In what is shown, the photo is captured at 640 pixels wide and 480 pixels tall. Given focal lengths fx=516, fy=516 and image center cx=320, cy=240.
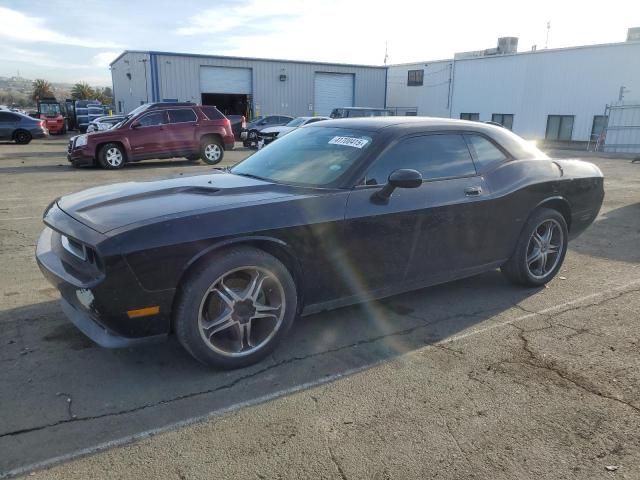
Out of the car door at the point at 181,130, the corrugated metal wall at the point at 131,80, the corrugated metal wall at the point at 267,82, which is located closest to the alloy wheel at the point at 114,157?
the car door at the point at 181,130

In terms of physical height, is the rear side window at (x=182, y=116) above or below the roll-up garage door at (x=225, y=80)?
below

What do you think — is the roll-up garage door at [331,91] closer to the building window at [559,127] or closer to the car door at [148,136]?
the building window at [559,127]

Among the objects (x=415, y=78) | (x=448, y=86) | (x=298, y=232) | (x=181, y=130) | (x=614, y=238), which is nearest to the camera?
(x=298, y=232)

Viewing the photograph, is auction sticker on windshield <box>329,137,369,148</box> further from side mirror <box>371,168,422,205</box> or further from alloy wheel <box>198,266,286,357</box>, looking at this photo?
alloy wheel <box>198,266,286,357</box>

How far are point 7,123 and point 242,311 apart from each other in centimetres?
2421

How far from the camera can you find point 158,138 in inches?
570

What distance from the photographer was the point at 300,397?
9.78ft

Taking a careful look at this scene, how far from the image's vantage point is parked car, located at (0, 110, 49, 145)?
74.4 feet

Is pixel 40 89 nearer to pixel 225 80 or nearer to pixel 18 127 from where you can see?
pixel 225 80

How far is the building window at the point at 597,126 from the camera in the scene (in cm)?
2609

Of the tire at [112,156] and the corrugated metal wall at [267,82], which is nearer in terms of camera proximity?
the tire at [112,156]

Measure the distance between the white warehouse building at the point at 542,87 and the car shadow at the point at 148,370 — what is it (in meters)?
26.0

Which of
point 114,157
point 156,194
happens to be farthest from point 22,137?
point 156,194

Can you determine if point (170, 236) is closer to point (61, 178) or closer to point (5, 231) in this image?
point (5, 231)
